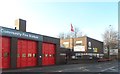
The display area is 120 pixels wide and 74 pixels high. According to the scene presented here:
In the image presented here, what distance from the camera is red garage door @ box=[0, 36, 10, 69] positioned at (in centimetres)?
3333

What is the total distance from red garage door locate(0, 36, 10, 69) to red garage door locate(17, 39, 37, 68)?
8.64 feet

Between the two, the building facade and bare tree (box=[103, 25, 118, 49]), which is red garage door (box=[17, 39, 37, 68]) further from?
bare tree (box=[103, 25, 118, 49])

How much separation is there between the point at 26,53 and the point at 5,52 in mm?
5780

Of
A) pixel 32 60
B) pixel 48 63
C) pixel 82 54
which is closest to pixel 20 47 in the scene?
pixel 32 60

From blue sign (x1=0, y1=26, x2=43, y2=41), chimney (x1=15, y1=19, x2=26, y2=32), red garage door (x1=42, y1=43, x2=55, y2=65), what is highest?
chimney (x1=15, y1=19, x2=26, y2=32)

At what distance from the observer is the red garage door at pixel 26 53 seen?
37688mm

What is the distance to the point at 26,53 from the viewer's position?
1559 inches

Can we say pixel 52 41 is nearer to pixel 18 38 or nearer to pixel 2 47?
pixel 18 38

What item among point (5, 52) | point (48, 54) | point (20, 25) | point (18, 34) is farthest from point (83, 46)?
point (5, 52)

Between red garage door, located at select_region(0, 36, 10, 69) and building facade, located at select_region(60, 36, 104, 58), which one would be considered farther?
building facade, located at select_region(60, 36, 104, 58)

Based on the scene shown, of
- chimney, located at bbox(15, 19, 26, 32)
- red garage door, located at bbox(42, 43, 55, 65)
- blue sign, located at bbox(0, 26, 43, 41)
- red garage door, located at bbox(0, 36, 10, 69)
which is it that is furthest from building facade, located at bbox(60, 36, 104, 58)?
red garage door, located at bbox(0, 36, 10, 69)

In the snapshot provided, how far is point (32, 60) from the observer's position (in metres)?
41.4

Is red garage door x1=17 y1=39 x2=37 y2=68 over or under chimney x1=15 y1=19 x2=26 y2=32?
under

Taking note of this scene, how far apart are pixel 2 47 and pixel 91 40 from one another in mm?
42911
